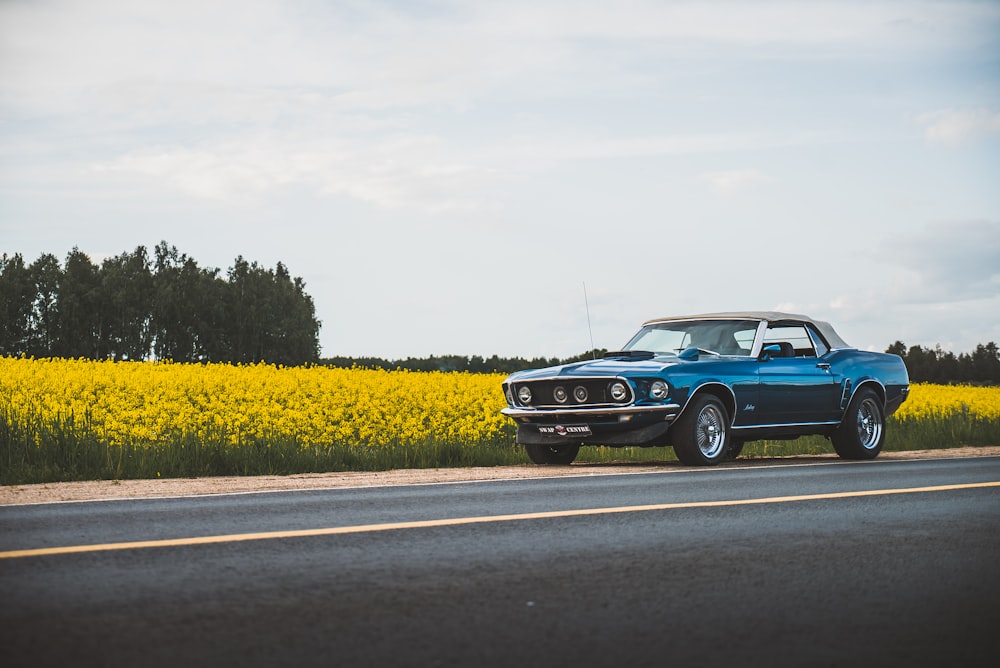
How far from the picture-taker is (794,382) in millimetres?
15359

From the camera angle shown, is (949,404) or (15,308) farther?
(15,308)

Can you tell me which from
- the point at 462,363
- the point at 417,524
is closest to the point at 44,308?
the point at 462,363

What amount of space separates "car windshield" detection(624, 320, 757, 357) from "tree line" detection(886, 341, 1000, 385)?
40.6 meters

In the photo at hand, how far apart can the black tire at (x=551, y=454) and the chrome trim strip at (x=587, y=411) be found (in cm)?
73

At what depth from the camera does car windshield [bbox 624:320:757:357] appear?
1518 centimetres

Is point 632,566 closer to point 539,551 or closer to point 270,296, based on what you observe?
point 539,551

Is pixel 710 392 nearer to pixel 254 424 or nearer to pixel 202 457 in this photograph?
pixel 202 457

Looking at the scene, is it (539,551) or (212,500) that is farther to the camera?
(212,500)

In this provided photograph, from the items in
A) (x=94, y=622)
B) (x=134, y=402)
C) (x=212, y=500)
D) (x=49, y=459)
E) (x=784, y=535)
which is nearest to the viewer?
(x=94, y=622)

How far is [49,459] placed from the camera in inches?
513

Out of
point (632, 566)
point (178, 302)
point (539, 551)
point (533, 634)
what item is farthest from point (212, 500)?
point (178, 302)

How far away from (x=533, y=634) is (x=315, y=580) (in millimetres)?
1439

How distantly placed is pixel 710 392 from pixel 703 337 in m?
1.23

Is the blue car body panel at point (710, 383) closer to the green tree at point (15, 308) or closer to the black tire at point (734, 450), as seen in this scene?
the black tire at point (734, 450)
